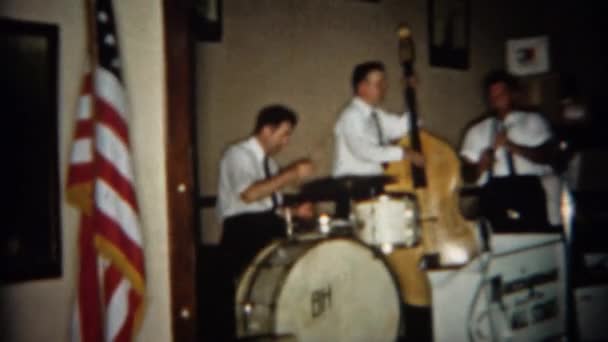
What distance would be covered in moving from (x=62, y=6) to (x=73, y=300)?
102cm

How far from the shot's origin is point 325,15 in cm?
209

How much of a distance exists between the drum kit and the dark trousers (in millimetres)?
29

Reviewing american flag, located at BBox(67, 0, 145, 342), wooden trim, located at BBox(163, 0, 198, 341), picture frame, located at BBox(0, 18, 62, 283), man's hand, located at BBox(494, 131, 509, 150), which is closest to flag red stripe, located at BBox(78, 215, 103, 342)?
american flag, located at BBox(67, 0, 145, 342)

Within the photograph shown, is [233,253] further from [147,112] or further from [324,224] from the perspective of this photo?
[147,112]

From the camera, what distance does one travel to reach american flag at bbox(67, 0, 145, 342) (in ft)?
5.57

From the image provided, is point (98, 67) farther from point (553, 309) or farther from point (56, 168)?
point (553, 309)

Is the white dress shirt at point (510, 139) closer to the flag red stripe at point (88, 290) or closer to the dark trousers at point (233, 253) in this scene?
the dark trousers at point (233, 253)

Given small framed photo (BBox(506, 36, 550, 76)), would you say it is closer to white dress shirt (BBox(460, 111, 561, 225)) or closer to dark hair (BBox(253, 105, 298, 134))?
white dress shirt (BBox(460, 111, 561, 225))

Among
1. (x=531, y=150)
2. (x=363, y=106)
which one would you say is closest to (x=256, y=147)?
(x=363, y=106)

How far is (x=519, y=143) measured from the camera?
89.8 inches

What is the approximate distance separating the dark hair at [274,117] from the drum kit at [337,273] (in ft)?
0.92

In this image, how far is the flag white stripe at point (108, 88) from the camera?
5.69ft

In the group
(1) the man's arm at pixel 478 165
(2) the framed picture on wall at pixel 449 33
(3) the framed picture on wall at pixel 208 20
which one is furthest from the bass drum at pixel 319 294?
(2) the framed picture on wall at pixel 449 33

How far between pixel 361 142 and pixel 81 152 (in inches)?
42.4
